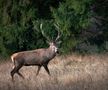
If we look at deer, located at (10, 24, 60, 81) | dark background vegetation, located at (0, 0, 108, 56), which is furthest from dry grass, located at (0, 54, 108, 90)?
dark background vegetation, located at (0, 0, 108, 56)

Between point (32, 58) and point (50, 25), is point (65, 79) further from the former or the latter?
point (50, 25)

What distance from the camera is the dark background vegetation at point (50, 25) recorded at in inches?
825

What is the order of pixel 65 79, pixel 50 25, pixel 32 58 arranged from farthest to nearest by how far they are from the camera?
pixel 50 25 → pixel 32 58 → pixel 65 79

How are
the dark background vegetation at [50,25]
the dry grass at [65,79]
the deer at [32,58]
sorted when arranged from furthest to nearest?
the dark background vegetation at [50,25], the deer at [32,58], the dry grass at [65,79]

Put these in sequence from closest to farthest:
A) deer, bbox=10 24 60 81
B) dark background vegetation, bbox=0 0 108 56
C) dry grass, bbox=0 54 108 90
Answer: dry grass, bbox=0 54 108 90 < deer, bbox=10 24 60 81 < dark background vegetation, bbox=0 0 108 56

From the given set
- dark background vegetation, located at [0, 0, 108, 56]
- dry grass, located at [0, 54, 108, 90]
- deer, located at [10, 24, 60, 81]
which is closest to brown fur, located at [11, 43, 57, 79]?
deer, located at [10, 24, 60, 81]

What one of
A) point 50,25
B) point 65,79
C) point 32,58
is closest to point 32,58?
point 32,58

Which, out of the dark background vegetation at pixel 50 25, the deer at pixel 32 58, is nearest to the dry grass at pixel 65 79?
the deer at pixel 32 58

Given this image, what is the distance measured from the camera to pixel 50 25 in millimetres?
21344

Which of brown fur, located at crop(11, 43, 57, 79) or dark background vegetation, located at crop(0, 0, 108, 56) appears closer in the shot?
brown fur, located at crop(11, 43, 57, 79)

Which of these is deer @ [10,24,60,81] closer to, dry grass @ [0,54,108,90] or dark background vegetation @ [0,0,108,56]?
dry grass @ [0,54,108,90]

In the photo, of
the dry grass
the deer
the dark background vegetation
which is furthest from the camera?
the dark background vegetation

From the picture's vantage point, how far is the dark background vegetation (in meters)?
21.0

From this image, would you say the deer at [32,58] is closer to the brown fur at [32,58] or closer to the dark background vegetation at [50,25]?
the brown fur at [32,58]
